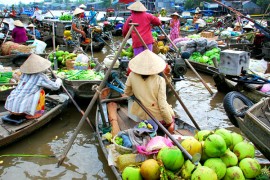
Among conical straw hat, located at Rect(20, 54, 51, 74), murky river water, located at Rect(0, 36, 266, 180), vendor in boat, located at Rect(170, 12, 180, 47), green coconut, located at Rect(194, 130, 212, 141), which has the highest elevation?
vendor in boat, located at Rect(170, 12, 180, 47)

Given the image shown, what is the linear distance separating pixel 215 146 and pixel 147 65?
61.4 inches

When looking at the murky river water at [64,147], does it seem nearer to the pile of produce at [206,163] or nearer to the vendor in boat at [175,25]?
the pile of produce at [206,163]

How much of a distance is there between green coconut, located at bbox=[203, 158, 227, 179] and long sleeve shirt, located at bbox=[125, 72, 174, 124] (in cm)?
124

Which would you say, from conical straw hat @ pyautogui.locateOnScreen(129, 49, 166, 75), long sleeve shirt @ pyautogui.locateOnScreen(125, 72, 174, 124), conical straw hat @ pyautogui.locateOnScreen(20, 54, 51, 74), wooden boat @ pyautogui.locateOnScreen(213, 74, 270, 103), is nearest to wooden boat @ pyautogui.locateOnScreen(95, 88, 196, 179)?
long sleeve shirt @ pyautogui.locateOnScreen(125, 72, 174, 124)

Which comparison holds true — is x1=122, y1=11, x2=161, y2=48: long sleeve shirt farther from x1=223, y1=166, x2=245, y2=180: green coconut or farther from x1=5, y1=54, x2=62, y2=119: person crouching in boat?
x1=223, y1=166, x2=245, y2=180: green coconut

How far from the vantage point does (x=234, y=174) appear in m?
2.72

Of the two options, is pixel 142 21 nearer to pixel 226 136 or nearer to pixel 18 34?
pixel 226 136

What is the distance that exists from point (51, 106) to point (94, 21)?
1226 cm

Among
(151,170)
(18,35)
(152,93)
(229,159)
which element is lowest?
(151,170)

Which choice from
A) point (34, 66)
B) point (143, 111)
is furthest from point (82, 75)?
point (143, 111)

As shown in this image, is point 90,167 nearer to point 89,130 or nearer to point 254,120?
point 89,130

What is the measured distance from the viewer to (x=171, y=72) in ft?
21.1

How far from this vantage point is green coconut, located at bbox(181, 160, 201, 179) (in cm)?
272

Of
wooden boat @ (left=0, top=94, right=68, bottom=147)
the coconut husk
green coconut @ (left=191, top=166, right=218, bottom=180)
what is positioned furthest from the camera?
the coconut husk
